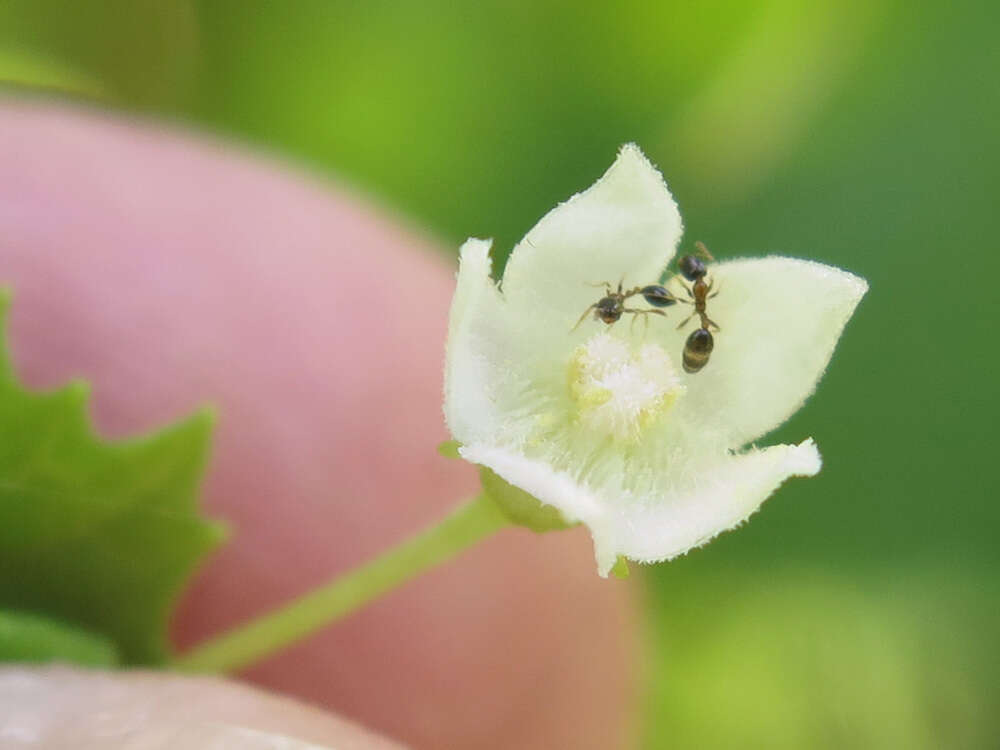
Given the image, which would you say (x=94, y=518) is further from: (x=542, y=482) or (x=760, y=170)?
(x=760, y=170)

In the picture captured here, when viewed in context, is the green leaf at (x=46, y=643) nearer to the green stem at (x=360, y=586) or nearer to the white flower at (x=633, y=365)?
the green stem at (x=360, y=586)

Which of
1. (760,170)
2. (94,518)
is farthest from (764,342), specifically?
(760,170)

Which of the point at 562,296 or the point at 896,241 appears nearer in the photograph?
the point at 562,296

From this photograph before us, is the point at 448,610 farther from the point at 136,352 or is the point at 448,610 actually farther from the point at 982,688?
the point at 982,688

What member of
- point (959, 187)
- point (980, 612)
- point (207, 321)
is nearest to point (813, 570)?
point (980, 612)

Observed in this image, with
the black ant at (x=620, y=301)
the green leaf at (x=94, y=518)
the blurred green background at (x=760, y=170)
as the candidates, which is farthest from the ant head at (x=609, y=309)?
the blurred green background at (x=760, y=170)

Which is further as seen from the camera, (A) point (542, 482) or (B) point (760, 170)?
(B) point (760, 170)
